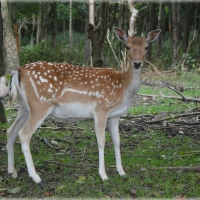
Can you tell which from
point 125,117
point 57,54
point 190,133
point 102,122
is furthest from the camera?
point 57,54

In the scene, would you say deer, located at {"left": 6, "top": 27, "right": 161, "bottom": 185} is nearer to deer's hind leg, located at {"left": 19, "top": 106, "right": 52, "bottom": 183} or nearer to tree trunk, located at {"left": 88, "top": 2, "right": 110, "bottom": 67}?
deer's hind leg, located at {"left": 19, "top": 106, "right": 52, "bottom": 183}

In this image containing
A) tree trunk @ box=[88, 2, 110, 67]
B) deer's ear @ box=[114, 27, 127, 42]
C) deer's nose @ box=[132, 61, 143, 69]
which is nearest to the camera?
deer's nose @ box=[132, 61, 143, 69]

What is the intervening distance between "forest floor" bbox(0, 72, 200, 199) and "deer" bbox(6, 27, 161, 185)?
0.26m

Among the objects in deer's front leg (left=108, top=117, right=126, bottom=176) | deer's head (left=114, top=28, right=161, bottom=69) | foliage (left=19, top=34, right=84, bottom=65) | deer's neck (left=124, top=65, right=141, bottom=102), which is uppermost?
deer's head (left=114, top=28, right=161, bottom=69)

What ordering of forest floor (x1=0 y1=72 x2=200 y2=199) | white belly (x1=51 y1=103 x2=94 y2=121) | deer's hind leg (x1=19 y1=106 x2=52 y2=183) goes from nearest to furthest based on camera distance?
1. forest floor (x1=0 y1=72 x2=200 y2=199)
2. deer's hind leg (x1=19 y1=106 x2=52 y2=183)
3. white belly (x1=51 y1=103 x2=94 y2=121)

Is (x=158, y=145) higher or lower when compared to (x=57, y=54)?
higher

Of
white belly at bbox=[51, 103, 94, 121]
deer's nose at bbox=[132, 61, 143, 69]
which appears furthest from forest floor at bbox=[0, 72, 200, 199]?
deer's nose at bbox=[132, 61, 143, 69]

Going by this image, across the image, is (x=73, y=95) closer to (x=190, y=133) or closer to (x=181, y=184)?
(x=181, y=184)

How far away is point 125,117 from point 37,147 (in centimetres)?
250

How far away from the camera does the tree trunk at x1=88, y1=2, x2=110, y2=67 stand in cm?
808

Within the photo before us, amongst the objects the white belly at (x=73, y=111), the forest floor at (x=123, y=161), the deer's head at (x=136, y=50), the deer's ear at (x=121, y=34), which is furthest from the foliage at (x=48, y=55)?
the deer's head at (x=136, y=50)

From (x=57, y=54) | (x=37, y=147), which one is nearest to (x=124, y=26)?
(x=57, y=54)

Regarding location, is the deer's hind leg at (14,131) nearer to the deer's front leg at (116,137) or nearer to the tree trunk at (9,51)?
the deer's front leg at (116,137)

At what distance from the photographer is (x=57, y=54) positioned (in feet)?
58.8
